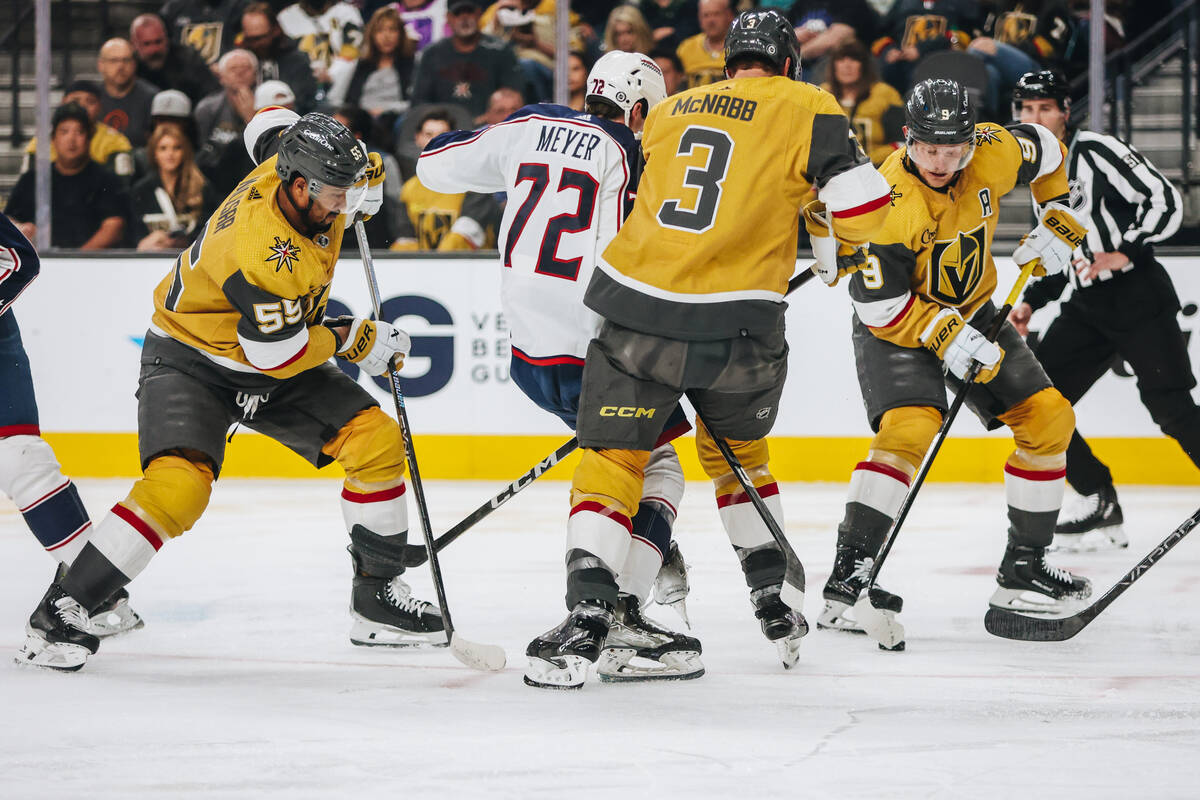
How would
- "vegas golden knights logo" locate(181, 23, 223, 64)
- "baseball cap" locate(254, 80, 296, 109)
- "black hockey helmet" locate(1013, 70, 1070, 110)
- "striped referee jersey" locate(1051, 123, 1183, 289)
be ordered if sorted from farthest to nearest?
1. "vegas golden knights logo" locate(181, 23, 223, 64)
2. "baseball cap" locate(254, 80, 296, 109)
3. "striped referee jersey" locate(1051, 123, 1183, 289)
4. "black hockey helmet" locate(1013, 70, 1070, 110)

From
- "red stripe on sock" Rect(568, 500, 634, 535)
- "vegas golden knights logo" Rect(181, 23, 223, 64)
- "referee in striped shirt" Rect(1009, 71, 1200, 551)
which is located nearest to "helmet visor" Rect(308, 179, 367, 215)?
"red stripe on sock" Rect(568, 500, 634, 535)

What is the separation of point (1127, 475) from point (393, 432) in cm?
364

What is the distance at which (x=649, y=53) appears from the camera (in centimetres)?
647

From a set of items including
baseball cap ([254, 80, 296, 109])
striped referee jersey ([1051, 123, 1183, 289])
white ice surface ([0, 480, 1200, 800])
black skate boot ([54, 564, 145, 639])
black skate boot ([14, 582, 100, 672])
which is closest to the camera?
white ice surface ([0, 480, 1200, 800])

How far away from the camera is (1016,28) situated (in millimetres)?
6191

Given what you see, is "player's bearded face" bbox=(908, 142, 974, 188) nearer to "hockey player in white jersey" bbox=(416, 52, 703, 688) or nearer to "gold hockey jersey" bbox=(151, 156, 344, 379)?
"hockey player in white jersey" bbox=(416, 52, 703, 688)

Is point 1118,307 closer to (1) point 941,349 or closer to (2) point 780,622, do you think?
(1) point 941,349

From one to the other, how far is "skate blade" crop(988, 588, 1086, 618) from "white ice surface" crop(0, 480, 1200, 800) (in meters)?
0.08

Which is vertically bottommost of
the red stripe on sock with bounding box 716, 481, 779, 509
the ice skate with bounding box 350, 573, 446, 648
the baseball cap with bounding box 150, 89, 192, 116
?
the ice skate with bounding box 350, 573, 446, 648

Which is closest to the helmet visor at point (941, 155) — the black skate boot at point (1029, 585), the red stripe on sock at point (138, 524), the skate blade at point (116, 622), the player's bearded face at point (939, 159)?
the player's bearded face at point (939, 159)

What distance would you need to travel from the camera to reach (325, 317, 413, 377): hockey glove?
308cm

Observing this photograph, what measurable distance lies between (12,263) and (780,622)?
1.76 m

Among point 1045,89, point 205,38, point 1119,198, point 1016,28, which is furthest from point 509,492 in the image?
point 205,38

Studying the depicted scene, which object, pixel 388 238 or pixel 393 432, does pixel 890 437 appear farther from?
pixel 388 238
